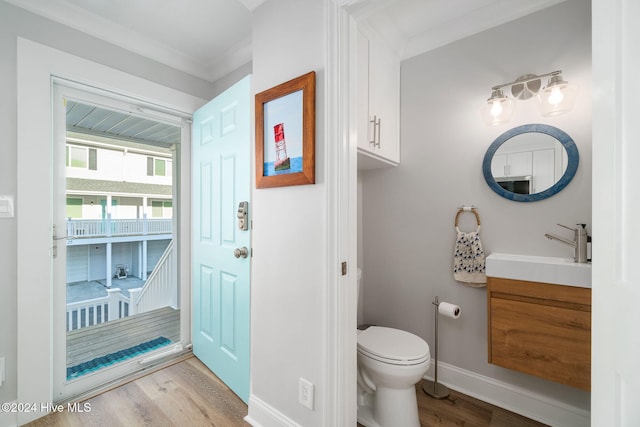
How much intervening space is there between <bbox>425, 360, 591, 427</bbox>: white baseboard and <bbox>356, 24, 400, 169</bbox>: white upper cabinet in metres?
1.53

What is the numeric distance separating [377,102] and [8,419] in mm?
2756

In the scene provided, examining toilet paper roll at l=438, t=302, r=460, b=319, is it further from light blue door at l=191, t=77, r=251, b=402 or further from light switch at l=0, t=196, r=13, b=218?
light switch at l=0, t=196, r=13, b=218

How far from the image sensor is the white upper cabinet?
162cm

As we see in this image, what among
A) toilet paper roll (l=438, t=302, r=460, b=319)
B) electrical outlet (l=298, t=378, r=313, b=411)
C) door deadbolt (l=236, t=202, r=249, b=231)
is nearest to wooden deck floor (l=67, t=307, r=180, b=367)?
door deadbolt (l=236, t=202, r=249, b=231)

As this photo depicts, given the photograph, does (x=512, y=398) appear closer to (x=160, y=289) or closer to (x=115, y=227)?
(x=160, y=289)

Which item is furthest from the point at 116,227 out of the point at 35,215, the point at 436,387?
the point at 436,387

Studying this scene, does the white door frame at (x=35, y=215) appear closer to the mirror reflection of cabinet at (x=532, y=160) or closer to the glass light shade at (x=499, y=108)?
the glass light shade at (x=499, y=108)

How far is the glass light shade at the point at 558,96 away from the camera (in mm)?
1485

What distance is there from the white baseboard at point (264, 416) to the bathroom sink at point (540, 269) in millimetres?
1364

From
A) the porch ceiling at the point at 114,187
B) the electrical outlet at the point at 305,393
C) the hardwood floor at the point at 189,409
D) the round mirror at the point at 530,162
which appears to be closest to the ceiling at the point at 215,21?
the round mirror at the point at 530,162

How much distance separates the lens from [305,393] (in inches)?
52.5

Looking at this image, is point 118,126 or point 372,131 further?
point 118,126
